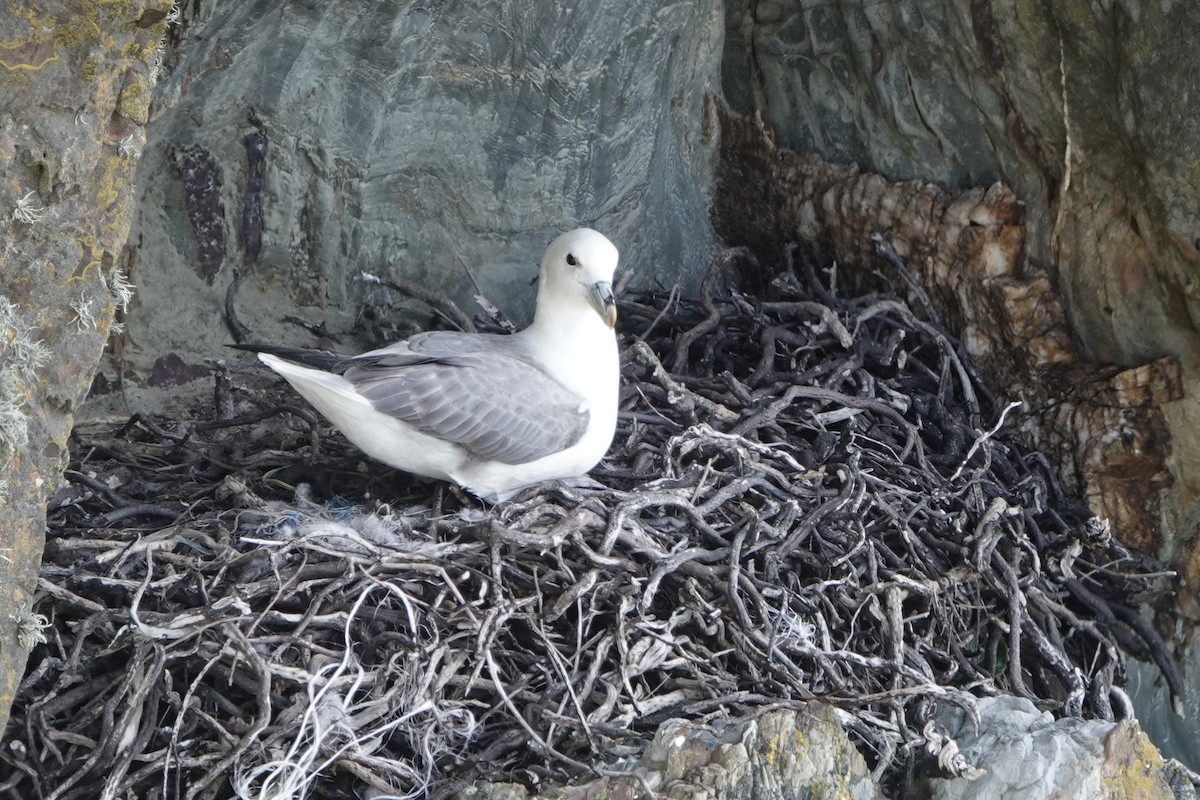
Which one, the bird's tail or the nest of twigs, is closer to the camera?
the nest of twigs

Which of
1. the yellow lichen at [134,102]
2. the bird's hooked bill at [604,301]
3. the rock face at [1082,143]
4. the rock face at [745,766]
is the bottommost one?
the rock face at [745,766]


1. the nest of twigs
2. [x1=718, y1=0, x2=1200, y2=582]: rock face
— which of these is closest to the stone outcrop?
the nest of twigs

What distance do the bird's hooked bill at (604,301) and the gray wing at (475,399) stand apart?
19cm

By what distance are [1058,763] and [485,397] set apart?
4.55ft

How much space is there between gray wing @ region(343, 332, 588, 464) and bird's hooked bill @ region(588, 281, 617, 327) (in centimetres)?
19

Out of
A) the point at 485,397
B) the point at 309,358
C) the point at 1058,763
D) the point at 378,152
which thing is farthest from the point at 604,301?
the point at 1058,763

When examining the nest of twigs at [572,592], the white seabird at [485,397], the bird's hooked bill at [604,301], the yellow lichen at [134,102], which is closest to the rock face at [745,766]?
the nest of twigs at [572,592]

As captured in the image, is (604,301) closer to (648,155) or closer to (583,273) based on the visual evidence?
(583,273)

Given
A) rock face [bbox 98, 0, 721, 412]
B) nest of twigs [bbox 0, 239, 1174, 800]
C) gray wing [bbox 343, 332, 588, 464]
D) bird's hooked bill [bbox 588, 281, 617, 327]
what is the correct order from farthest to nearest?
rock face [bbox 98, 0, 721, 412], bird's hooked bill [bbox 588, 281, 617, 327], gray wing [bbox 343, 332, 588, 464], nest of twigs [bbox 0, 239, 1174, 800]

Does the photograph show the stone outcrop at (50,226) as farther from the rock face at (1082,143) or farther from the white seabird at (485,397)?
the rock face at (1082,143)

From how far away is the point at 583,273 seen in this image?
9.86ft

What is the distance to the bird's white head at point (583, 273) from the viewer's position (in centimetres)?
297

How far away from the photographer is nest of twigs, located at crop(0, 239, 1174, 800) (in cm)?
230

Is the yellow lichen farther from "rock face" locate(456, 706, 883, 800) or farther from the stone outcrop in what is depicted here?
"rock face" locate(456, 706, 883, 800)
